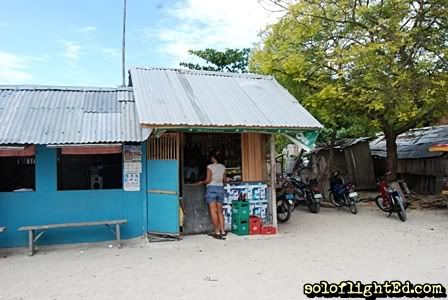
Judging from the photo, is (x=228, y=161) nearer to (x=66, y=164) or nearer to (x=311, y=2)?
(x=66, y=164)

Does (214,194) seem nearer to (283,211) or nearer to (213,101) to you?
(213,101)

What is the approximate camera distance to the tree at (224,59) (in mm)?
18938

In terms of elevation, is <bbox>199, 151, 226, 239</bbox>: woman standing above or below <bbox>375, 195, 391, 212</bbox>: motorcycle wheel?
above

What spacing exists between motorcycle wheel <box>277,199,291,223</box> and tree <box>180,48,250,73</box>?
9575 millimetres

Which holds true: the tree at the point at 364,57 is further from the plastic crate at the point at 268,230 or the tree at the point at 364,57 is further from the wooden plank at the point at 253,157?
the plastic crate at the point at 268,230

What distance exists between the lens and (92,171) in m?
8.73

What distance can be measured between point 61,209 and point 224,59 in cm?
1255

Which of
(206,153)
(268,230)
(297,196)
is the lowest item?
(268,230)

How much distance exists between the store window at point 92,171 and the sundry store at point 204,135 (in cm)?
74

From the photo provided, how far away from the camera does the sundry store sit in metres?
8.16

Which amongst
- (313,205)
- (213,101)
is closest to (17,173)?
(213,101)

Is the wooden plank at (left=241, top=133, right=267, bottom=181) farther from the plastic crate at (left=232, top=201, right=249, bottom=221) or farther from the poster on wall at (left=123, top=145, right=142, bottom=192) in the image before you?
the poster on wall at (left=123, top=145, right=142, bottom=192)

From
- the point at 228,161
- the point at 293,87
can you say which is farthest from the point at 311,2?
the point at 228,161

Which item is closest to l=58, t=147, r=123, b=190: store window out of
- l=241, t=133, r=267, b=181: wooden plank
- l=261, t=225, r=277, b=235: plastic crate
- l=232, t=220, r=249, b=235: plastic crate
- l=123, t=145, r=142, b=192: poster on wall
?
l=123, t=145, r=142, b=192: poster on wall
